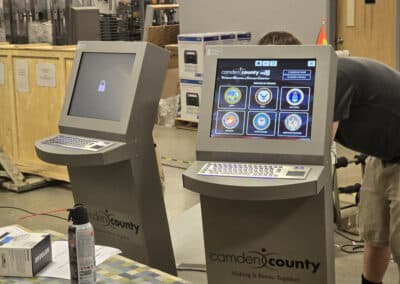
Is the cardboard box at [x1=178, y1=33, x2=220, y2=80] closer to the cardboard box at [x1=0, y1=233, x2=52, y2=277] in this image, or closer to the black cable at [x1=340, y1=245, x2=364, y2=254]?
the black cable at [x1=340, y1=245, x2=364, y2=254]

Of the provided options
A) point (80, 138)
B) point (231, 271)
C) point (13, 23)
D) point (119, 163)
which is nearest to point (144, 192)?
point (119, 163)

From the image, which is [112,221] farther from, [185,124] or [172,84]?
[172,84]

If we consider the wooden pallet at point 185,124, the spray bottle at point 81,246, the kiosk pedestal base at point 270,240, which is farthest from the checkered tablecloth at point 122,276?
the wooden pallet at point 185,124

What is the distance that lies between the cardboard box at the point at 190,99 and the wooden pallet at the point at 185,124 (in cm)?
15

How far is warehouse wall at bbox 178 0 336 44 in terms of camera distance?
7.87m

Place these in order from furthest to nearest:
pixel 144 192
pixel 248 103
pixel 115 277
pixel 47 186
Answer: pixel 47 186, pixel 144 192, pixel 248 103, pixel 115 277

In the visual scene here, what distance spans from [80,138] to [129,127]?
31cm

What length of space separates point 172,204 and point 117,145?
8.10ft

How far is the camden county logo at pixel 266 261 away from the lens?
2.75 m

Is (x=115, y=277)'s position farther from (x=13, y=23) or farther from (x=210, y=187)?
(x=13, y=23)

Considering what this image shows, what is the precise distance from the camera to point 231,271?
290cm

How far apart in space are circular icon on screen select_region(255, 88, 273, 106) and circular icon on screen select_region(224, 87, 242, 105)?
0.08 meters

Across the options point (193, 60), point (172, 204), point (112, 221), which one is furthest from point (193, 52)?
point (112, 221)

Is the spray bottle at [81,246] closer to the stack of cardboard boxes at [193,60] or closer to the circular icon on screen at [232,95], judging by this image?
the circular icon on screen at [232,95]
